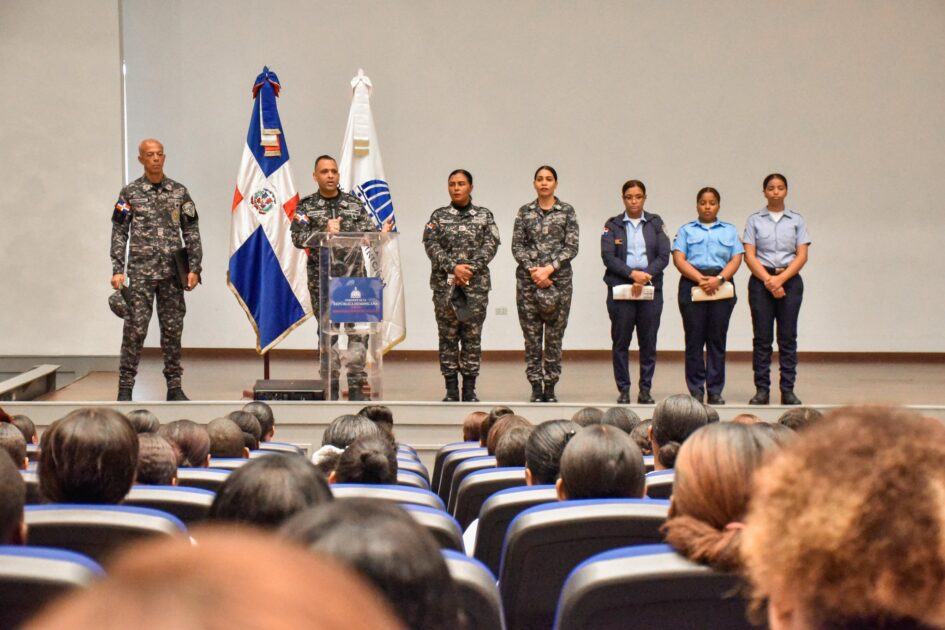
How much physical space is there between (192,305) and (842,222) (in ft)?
19.8

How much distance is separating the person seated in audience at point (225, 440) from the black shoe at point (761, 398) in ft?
11.5

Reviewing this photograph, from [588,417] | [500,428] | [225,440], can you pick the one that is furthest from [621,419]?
[225,440]

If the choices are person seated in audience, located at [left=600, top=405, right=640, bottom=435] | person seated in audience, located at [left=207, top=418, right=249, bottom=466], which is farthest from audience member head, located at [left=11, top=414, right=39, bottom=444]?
person seated in audience, located at [left=600, top=405, right=640, bottom=435]

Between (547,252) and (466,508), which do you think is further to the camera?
(547,252)

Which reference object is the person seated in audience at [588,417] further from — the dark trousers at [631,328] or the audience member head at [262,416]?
the dark trousers at [631,328]

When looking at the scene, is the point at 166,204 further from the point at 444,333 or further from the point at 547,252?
the point at 547,252

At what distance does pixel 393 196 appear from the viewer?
30.3 ft

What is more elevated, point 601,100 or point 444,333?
point 601,100

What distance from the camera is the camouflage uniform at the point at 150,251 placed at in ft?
19.1

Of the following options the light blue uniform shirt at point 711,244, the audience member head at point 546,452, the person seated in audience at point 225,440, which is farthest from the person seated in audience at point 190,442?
the light blue uniform shirt at point 711,244

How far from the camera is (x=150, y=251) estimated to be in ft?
19.1

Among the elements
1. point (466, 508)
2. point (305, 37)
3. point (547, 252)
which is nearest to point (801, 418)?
point (466, 508)

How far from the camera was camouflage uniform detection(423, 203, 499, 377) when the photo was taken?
5.99 m

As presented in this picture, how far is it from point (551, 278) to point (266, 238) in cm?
206
